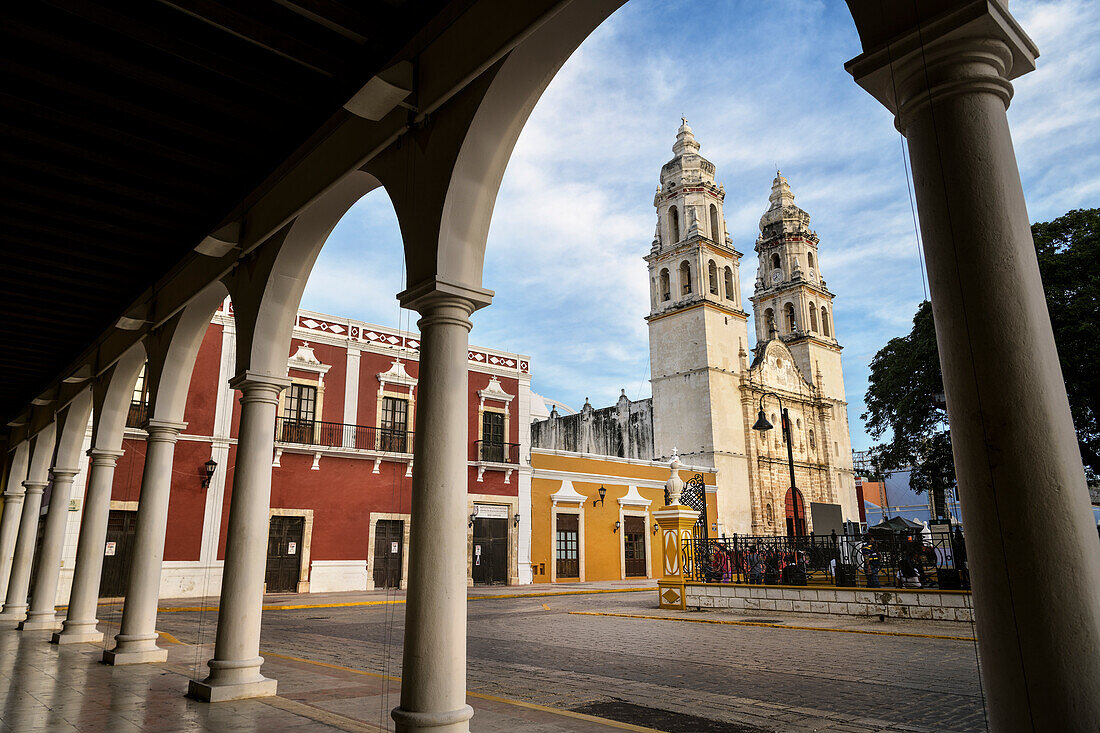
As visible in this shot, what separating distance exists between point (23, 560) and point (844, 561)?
12.4 meters

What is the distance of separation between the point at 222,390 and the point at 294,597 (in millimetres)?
5108

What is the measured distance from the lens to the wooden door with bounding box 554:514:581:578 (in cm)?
2186

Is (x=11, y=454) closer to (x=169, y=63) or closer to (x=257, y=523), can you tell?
(x=257, y=523)

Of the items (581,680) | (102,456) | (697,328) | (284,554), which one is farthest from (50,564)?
(697,328)

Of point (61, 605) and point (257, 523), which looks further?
point (61, 605)

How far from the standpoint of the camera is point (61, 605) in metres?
13.4

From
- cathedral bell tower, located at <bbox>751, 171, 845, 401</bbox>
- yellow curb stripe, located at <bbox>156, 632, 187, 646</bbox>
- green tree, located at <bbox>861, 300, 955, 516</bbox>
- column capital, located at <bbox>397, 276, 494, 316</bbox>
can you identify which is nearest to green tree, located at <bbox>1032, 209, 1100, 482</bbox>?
→ green tree, located at <bbox>861, 300, 955, 516</bbox>

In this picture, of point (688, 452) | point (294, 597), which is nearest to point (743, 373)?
point (688, 452)

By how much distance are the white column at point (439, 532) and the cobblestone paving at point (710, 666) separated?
1597mm

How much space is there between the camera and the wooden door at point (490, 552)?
19.6 m

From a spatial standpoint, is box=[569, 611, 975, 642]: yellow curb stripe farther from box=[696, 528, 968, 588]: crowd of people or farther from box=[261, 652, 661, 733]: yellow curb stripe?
box=[261, 652, 661, 733]: yellow curb stripe

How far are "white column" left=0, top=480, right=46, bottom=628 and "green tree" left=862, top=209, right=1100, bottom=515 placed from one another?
11.6 metres

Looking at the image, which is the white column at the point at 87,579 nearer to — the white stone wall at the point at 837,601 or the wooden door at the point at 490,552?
the white stone wall at the point at 837,601

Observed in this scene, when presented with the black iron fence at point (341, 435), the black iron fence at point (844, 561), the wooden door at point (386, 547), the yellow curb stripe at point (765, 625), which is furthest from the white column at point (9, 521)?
the black iron fence at point (844, 561)
